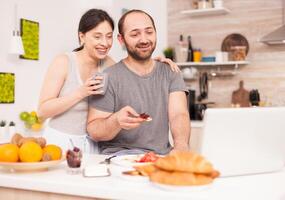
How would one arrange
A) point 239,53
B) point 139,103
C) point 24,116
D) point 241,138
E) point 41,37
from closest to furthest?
point 241,138
point 139,103
point 24,116
point 41,37
point 239,53

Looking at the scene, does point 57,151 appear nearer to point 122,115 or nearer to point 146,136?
point 122,115

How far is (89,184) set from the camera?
1.32m

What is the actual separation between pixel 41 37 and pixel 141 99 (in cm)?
190

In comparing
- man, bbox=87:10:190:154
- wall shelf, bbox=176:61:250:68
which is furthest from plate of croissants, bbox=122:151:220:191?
wall shelf, bbox=176:61:250:68

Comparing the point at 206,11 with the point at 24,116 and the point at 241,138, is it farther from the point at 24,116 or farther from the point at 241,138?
the point at 241,138

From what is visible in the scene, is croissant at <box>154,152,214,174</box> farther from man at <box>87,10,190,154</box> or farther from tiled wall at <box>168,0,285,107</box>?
tiled wall at <box>168,0,285,107</box>

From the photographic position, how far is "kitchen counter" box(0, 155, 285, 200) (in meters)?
1.20

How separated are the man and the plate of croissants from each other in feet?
2.88

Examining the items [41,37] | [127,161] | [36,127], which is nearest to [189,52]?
[41,37]

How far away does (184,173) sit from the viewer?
1.20 meters

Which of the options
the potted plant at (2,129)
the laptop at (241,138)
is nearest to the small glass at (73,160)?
the laptop at (241,138)

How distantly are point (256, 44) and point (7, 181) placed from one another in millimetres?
3535

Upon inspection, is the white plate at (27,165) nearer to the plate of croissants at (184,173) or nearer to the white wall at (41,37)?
the plate of croissants at (184,173)

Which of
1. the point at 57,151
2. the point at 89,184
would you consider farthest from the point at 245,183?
the point at 57,151
